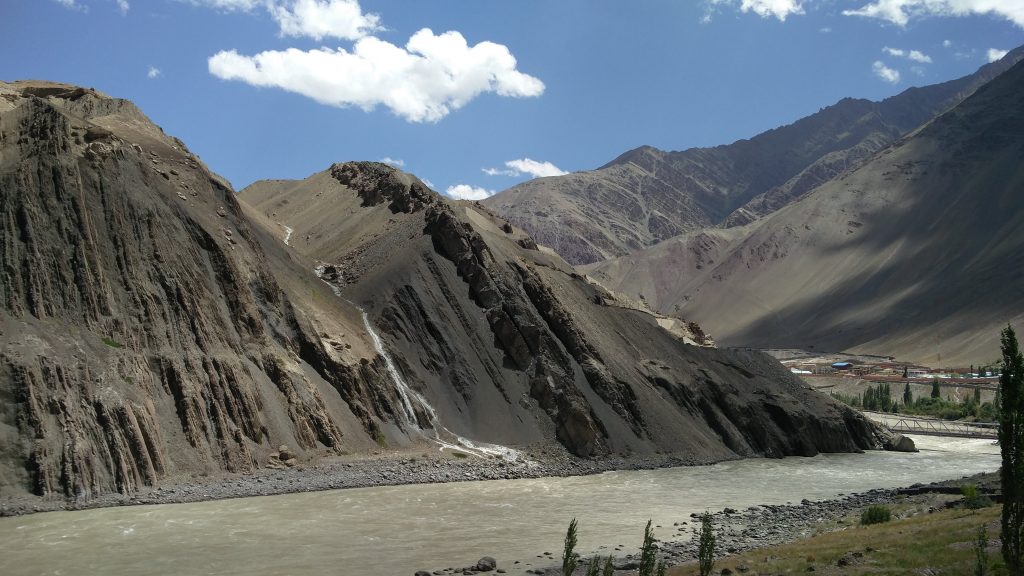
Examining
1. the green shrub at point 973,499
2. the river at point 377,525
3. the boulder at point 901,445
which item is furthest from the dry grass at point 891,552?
Result: the boulder at point 901,445

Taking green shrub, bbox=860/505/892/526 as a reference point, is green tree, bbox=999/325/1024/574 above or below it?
above

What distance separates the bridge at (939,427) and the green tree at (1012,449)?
261ft

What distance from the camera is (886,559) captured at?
26.4 metres

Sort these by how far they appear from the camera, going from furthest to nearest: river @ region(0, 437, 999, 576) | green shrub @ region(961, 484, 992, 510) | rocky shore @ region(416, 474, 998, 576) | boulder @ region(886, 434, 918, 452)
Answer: boulder @ region(886, 434, 918, 452) → green shrub @ region(961, 484, 992, 510) → rocky shore @ region(416, 474, 998, 576) → river @ region(0, 437, 999, 576)

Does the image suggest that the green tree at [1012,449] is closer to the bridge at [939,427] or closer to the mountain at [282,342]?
the mountain at [282,342]

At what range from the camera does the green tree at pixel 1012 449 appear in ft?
68.2

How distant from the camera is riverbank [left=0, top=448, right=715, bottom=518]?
37062 mm

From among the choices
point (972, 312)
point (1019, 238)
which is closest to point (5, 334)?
point (972, 312)

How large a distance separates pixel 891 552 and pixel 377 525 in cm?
2076

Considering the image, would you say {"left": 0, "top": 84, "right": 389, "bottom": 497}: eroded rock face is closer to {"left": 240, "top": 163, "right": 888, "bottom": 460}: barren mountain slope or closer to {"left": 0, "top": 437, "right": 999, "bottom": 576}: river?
{"left": 0, "top": 437, "right": 999, "bottom": 576}: river

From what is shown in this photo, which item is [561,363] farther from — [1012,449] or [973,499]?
[1012,449]

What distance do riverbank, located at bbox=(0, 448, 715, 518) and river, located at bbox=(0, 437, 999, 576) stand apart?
Result: 0.77 metres

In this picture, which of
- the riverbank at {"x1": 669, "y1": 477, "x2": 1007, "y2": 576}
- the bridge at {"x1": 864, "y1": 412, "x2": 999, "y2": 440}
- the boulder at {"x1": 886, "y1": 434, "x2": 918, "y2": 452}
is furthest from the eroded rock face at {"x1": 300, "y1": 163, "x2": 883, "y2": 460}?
the riverbank at {"x1": 669, "y1": 477, "x2": 1007, "y2": 576}

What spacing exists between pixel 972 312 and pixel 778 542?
153823mm
